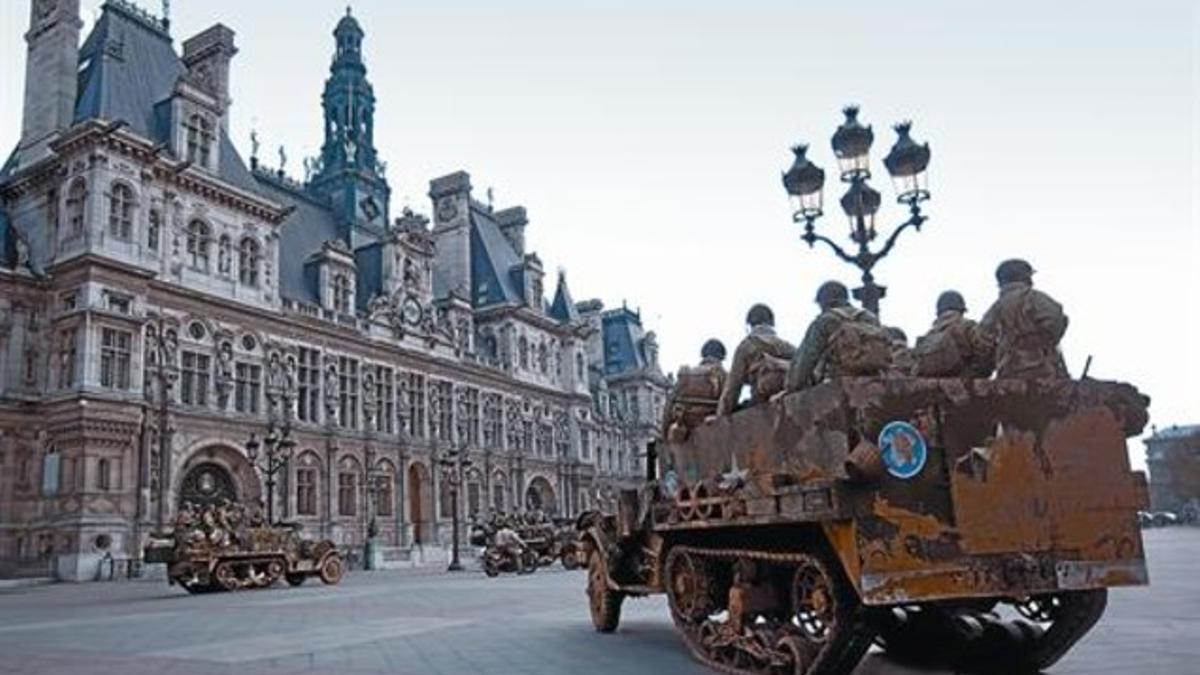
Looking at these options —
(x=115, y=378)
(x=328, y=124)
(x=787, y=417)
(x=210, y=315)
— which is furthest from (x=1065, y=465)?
(x=328, y=124)

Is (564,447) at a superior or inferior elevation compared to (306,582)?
superior

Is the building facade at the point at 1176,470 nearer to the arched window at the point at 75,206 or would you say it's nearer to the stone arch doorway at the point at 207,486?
the stone arch doorway at the point at 207,486

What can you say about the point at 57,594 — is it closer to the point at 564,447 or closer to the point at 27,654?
the point at 27,654

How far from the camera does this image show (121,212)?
32.1 metres

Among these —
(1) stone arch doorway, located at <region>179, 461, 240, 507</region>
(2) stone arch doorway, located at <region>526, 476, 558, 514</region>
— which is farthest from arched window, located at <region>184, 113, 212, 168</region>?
(2) stone arch doorway, located at <region>526, 476, 558, 514</region>

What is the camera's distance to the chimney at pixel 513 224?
62.6m

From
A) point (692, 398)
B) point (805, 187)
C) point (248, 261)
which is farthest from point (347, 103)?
point (692, 398)

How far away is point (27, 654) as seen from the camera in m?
10.2

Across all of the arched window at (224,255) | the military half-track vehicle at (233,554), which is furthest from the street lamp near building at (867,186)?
the arched window at (224,255)

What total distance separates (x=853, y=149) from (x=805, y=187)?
32.2 inches

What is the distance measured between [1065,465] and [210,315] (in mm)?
33276

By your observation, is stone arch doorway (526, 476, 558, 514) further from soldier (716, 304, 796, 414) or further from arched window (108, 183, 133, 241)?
soldier (716, 304, 796, 414)

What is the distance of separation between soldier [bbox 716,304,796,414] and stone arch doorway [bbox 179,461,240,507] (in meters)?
28.7

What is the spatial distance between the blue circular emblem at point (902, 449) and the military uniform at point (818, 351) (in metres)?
0.77
